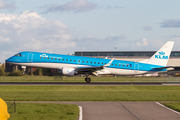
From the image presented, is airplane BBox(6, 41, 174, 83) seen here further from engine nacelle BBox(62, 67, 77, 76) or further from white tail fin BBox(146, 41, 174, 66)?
white tail fin BBox(146, 41, 174, 66)

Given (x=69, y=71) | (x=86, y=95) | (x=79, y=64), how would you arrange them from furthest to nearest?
(x=79, y=64) → (x=69, y=71) → (x=86, y=95)

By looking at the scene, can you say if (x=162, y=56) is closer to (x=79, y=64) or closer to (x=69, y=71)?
(x=79, y=64)

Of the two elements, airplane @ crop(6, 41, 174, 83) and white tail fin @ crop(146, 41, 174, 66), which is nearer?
airplane @ crop(6, 41, 174, 83)

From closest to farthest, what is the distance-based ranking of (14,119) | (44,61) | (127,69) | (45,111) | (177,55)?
(14,119) → (45,111) → (44,61) → (127,69) → (177,55)

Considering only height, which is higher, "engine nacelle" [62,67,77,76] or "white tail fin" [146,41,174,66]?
"white tail fin" [146,41,174,66]

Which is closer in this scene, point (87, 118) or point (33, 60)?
point (87, 118)

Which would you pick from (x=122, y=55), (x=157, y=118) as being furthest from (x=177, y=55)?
(x=157, y=118)

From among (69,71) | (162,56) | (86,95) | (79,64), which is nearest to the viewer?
(86,95)

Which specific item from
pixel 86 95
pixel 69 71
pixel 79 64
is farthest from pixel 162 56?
pixel 86 95

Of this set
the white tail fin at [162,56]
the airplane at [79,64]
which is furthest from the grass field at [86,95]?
the white tail fin at [162,56]

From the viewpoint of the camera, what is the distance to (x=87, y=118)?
11078 millimetres

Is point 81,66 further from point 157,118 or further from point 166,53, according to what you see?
point 157,118

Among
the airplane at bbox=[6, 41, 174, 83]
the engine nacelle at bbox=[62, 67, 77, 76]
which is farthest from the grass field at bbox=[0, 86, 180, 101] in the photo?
the airplane at bbox=[6, 41, 174, 83]

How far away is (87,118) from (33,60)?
28.0 meters
